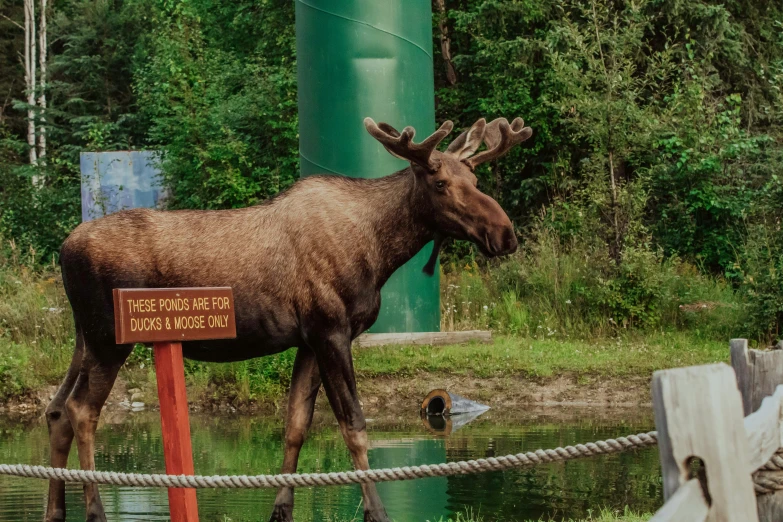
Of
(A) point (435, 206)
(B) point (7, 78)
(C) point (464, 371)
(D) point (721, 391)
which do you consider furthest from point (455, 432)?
(B) point (7, 78)

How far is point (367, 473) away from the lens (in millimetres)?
5348

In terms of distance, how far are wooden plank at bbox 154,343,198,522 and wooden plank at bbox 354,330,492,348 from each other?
831cm

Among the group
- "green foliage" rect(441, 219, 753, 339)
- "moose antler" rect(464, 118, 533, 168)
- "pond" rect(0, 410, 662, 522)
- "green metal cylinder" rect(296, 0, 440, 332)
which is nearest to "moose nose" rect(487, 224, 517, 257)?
"moose antler" rect(464, 118, 533, 168)

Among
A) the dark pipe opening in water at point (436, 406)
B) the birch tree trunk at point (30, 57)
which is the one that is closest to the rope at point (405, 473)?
the dark pipe opening in water at point (436, 406)

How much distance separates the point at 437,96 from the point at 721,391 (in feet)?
66.1

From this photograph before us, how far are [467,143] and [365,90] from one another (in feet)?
20.4

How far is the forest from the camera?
1670cm

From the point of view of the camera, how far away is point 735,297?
16688mm

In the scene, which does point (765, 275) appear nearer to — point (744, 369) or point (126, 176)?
point (744, 369)

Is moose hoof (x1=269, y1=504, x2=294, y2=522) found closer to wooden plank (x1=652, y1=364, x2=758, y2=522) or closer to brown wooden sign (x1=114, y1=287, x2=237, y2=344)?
brown wooden sign (x1=114, y1=287, x2=237, y2=344)

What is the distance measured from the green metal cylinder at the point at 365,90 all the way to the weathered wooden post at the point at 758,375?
32.8 feet

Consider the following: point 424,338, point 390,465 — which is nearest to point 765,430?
point 390,465

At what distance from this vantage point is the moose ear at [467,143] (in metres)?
8.55

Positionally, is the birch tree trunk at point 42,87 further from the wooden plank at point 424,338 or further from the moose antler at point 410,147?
the moose antler at point 410,147
